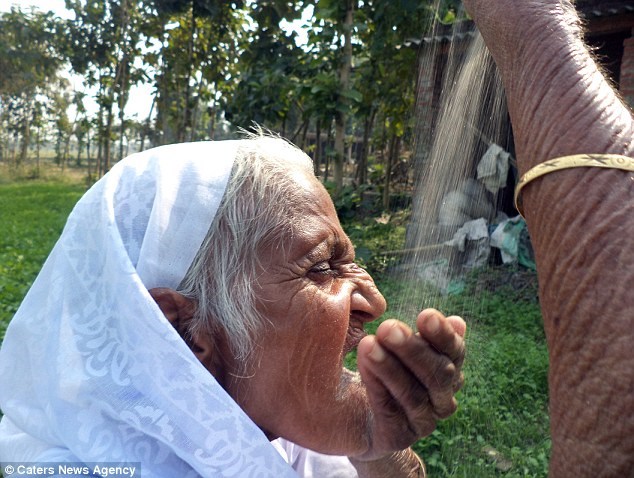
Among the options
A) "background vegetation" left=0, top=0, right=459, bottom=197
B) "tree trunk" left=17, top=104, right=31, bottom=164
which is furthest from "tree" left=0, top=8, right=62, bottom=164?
"tree trunk" left=17, top=104, right=31, bottom=164

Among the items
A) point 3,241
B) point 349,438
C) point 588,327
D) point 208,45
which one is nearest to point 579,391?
point 588,327

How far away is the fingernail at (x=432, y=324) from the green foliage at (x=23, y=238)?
11.0ft

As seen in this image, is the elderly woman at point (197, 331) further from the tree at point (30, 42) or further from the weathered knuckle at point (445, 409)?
the tree at point (30, 42)

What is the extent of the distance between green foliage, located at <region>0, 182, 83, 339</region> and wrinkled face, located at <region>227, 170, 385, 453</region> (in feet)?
9.25

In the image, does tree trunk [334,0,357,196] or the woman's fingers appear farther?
tree trunk [334,0,357,196]

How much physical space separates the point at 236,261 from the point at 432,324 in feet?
1.85

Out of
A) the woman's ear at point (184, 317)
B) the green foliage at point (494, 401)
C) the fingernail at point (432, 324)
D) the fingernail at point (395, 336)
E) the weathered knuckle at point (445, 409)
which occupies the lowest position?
the green foliage at point (494, 401)

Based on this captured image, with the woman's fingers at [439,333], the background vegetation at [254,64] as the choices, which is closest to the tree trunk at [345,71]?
the background vegetation at [254,64]

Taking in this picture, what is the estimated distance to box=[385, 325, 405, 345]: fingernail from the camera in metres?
1.04

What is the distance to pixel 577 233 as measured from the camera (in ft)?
3.23

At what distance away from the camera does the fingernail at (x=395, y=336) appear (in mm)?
1039

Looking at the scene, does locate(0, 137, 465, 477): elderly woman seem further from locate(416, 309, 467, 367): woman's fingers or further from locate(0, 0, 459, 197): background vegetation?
locate(0, 0, 459, 197): background vegetation

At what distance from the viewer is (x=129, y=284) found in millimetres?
1297

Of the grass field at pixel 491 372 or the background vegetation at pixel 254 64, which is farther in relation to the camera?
the background vegetation at pixel 254 64
